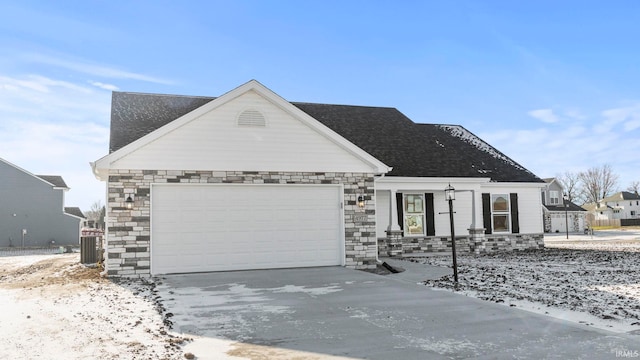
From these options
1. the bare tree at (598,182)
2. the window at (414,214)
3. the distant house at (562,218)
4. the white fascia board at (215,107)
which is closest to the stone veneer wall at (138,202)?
the white fascia board at (215,107)

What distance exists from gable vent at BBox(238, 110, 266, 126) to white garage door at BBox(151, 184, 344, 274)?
1.72m

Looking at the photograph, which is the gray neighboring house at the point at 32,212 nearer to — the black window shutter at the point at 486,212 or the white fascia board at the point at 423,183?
the white fascia board at the point at 423,183

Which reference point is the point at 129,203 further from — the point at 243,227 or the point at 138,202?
the point at 243,227

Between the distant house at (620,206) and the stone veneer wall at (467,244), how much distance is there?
60351 millimetres

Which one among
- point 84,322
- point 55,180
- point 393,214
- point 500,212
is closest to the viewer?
point 84,322

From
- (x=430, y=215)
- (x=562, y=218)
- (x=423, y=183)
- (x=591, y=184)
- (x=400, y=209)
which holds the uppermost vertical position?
(x=591, y=184)

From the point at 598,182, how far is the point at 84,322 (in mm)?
83499

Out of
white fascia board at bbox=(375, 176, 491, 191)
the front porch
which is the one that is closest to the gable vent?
white fascia board at bbox=(375, 176, 491, 191)

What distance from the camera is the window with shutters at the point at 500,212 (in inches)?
755

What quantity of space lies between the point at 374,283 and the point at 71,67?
11.4 m

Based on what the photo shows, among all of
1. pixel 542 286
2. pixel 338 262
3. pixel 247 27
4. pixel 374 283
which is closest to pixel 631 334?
pixel 542 286

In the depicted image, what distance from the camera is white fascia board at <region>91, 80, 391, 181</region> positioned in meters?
11.4

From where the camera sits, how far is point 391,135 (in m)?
19.1

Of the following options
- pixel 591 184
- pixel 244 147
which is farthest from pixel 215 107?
pixel 591 184
